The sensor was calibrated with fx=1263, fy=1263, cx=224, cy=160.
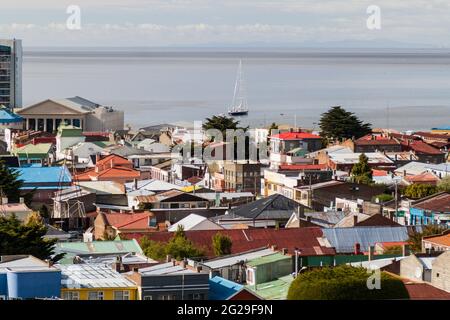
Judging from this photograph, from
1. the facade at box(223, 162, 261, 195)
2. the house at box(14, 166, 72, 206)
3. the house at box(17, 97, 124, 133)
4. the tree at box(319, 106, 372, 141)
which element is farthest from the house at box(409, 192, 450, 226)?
the house at box(17, 97, 124, 133)

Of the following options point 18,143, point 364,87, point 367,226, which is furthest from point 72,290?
point 364,87

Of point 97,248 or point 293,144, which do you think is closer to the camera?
point 97,248

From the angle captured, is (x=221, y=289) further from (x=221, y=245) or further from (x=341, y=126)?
(x=341, y=126)

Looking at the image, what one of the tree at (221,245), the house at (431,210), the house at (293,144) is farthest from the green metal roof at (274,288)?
the house at (293,144)

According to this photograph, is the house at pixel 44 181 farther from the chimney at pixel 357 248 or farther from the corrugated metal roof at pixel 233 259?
the corrugated metal roof at pixel 233 259

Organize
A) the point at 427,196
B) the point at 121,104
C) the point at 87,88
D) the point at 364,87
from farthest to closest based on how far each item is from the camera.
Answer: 1. the point at 364,87
2. the point at 87,88
3. the point at 121,104
4. the point at 427,196

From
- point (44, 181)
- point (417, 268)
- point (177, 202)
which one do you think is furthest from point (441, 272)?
point (44, 181)
